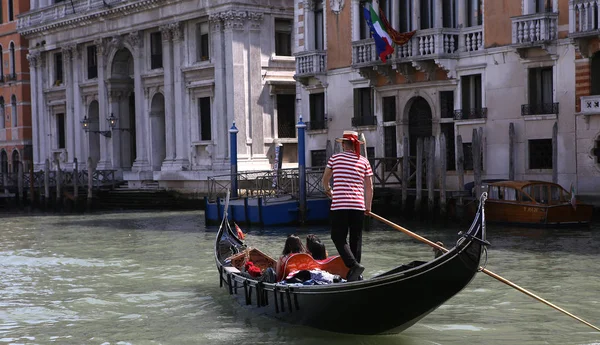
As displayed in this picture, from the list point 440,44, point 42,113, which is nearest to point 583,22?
point 440,44

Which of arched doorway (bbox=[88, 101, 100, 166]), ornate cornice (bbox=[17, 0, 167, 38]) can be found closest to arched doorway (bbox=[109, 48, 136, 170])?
arched doorway (bbox=[88, 101, 100, 166])

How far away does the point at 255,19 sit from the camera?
23.9 meters

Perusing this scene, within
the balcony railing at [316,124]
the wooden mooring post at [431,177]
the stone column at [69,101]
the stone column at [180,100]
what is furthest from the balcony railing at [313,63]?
the stone column at [69,101]

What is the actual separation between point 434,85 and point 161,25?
30.7 ft

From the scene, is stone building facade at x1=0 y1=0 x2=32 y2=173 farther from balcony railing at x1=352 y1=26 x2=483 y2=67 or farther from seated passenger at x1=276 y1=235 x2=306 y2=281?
seated passenger at x1=276 y1=235 x2=306 y2=281

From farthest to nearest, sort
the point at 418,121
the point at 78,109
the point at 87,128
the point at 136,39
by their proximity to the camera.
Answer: the point at 78,109
the point at 87,128
the point at 136,39
the point at 418,121

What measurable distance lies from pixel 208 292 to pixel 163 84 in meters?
16.6

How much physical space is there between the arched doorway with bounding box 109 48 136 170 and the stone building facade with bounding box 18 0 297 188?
3cm

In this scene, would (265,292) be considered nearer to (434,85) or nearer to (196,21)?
(434,85)

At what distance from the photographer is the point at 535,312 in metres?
8.41

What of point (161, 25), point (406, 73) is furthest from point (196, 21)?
point (406, 73)

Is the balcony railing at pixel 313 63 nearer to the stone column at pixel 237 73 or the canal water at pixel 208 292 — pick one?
the stone column at pixel 237 73

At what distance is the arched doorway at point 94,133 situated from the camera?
2906cm

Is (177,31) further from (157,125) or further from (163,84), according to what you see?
(157,125)
